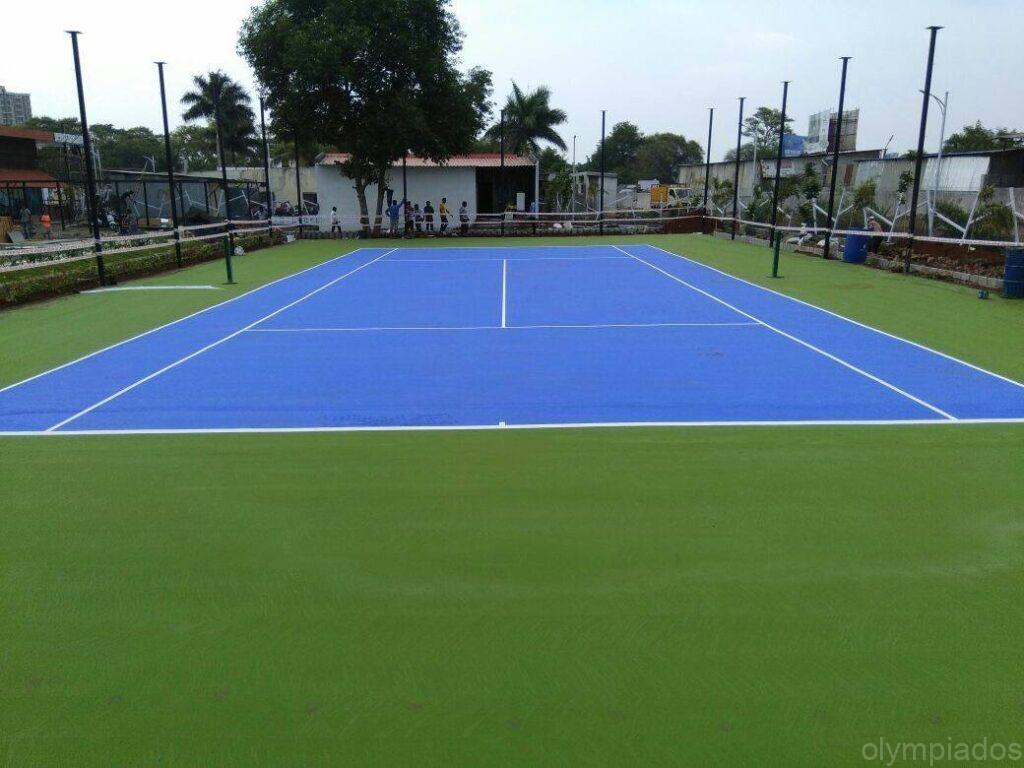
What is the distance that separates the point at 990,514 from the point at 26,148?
48.4m

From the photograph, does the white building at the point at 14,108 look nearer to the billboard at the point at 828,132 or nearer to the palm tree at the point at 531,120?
the palm tree at the point at 531,120

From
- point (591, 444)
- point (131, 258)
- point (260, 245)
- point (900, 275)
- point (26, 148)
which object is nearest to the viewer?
point (591, 444)

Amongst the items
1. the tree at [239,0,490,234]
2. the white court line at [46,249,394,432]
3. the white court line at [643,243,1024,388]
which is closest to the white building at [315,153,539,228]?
the tree at [239,0,490,234]

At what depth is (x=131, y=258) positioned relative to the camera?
70.2 ft

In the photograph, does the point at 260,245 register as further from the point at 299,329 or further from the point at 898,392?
the point at 898,392

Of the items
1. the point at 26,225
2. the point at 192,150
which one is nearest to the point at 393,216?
the point at 26,225

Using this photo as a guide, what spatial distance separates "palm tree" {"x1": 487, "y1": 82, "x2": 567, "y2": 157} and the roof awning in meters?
25.3

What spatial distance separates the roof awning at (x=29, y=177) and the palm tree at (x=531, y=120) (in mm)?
25299

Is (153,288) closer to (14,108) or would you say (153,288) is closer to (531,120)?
(531,120)

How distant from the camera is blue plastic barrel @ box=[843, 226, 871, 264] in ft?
72.7

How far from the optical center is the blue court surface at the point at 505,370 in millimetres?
7734

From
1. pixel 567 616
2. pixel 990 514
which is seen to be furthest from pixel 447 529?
pixel 990 514

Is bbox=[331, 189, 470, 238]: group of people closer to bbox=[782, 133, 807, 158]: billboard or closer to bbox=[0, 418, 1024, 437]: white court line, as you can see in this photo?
bbox=[0, 418, 1024, 437]: white court line

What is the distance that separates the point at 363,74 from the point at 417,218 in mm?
7206
